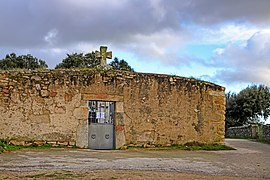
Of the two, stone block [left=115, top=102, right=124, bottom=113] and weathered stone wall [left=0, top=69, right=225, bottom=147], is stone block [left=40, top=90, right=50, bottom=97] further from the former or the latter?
stone block [left=115, top=102, right=124, bottom=113]

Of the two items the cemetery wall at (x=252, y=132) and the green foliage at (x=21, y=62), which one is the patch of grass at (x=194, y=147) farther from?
the green foliage at (x=21, y=62)

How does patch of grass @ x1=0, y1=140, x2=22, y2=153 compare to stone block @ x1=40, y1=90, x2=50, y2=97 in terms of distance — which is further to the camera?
stone block @ x1=40, y1=90, x2=50, y2=97

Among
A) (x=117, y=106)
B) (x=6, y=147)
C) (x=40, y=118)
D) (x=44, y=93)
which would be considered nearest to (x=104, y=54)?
(x=117, y=106)

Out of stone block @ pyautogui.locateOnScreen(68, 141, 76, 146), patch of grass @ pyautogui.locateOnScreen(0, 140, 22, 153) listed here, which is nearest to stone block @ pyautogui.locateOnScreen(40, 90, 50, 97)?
stone block @ pyautogui.locateOnScreen(68, 141, 76, 146)

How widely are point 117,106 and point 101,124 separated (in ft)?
2.86

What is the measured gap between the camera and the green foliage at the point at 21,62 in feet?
109

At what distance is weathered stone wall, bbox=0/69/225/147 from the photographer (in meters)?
13.0

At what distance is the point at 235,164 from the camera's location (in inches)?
398

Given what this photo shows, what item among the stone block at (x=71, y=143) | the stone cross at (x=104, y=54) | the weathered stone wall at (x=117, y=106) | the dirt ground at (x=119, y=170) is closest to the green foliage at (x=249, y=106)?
the weathered stone wall at (x=117, y=106)

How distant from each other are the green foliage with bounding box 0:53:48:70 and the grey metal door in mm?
19907

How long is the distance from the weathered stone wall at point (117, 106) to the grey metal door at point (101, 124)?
10.3 inches

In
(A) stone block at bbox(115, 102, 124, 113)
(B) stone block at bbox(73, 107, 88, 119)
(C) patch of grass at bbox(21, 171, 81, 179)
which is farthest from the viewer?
(A) stone block at bbox(115, 102, 124, 113)

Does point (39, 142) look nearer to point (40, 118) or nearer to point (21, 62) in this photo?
point (40, 118)

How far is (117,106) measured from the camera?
13.9 m
